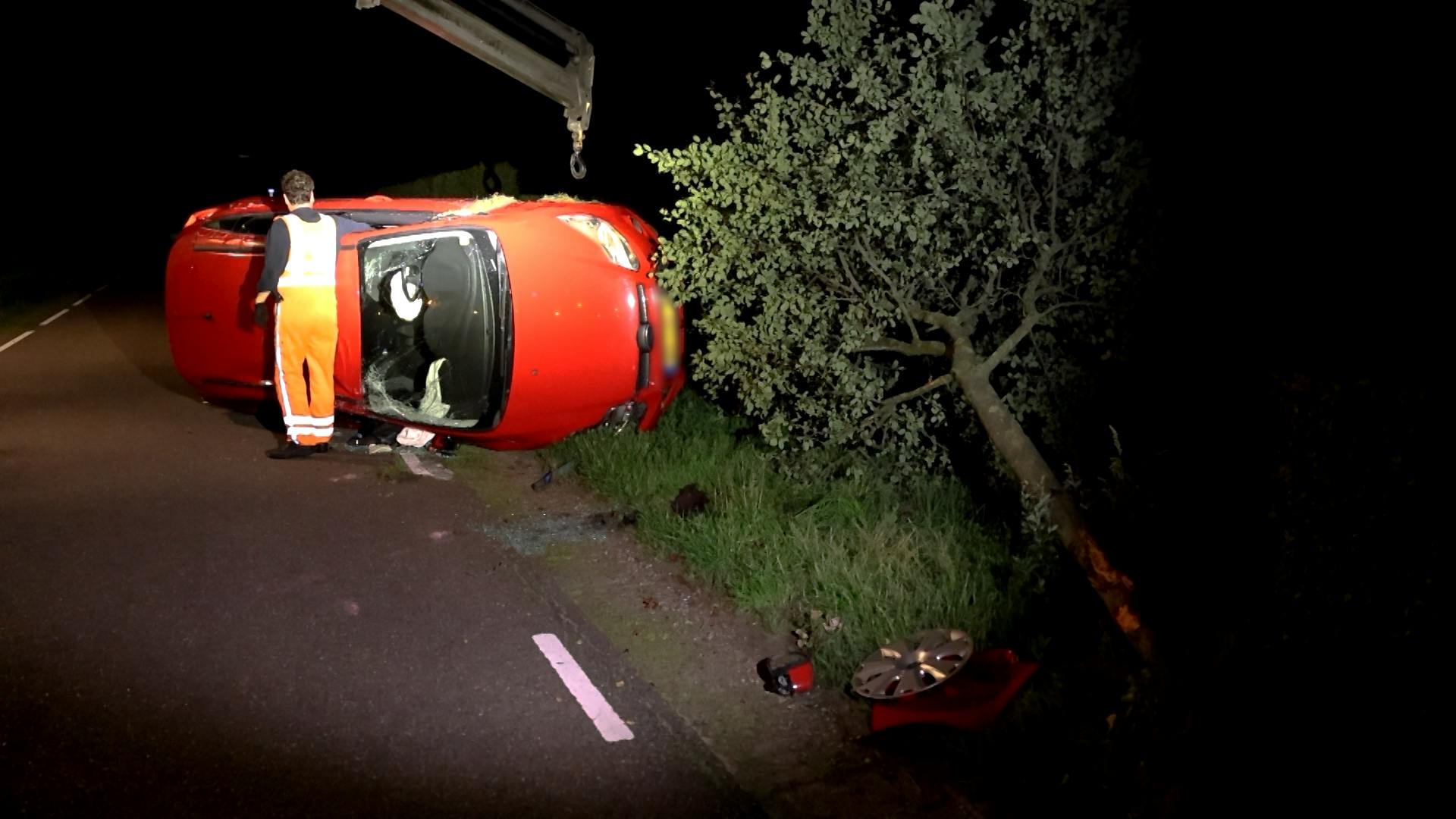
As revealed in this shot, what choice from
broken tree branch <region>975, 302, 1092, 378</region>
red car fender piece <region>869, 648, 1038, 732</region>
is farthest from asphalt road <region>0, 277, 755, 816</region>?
broken tree branch <region>975, 302, 1092, 378</region>

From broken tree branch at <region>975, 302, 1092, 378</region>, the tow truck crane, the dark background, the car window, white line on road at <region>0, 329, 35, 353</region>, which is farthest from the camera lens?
white line on road at <region>0, 329, 35, 353</region>

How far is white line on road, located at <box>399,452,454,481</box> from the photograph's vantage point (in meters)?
7.63

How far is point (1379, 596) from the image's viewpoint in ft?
11.1

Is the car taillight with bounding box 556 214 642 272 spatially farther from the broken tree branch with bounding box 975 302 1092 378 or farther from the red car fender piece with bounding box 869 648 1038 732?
the red car fender piece with bounding box 869 648 1038 732

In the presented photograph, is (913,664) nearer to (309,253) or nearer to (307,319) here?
(307,319)

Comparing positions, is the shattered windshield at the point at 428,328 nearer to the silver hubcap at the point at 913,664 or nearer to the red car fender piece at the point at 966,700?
the silver hubcap at the point at 913,664

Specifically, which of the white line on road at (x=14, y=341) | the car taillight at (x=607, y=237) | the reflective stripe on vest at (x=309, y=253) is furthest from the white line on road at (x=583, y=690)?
the white line on road at (x=14, y=341)

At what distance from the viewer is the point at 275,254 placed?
7.52m

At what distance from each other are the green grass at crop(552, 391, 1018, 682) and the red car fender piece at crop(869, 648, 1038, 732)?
1.02ft

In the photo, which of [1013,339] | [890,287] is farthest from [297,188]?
[1013,339]

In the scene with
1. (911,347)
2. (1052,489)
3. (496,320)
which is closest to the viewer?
(1052,489)

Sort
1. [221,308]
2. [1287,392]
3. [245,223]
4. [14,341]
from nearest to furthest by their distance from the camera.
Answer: [1287,392], [221,308], [245,223], [14,341]

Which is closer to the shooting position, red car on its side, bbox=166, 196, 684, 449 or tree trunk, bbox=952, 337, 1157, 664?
tree trunk, bbox=952, 337, 1157, 664

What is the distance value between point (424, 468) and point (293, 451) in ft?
3.05
